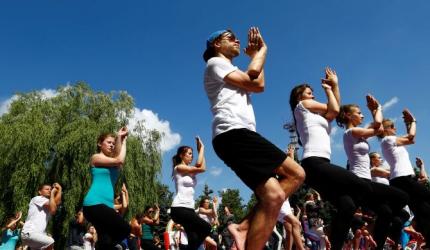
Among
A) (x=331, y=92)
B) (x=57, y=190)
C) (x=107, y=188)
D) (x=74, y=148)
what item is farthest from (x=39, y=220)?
(x=74, y=148)

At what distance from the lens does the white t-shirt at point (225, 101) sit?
3.39 meters

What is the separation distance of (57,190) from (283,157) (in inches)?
212

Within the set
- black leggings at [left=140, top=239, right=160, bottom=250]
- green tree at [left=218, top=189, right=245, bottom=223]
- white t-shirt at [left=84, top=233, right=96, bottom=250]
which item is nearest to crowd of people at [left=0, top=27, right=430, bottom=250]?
black leggings at [left=140, top=239, right=160, bottom=250]

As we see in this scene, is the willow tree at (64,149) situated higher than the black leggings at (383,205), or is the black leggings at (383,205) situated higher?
the willow tree at (64,149)

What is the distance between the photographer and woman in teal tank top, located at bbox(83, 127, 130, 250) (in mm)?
4945

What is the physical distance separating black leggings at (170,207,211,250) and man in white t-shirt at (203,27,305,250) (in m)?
3.05

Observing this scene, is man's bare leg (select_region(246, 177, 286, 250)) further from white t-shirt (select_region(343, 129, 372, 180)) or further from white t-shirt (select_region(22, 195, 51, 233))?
white t-shirt (select_region(22, 195, 51, 233))

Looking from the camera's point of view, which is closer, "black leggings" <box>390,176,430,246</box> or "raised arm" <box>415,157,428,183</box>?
"black leggings" <box>390,176,430,246</box>

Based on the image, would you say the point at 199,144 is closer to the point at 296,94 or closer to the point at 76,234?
the point at 296,94

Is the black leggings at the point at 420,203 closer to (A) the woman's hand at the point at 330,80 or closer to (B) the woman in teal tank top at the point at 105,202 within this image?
(A) the woman's hand at the point at 330,80

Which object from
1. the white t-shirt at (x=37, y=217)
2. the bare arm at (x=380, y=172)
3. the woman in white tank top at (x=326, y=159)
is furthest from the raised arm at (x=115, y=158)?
the bare arm at (x=380, y=172)

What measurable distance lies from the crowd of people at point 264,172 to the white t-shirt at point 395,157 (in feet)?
0.05

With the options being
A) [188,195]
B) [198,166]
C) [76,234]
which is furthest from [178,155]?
[76,234]

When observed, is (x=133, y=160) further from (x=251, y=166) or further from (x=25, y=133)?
(x=251, y=166)
